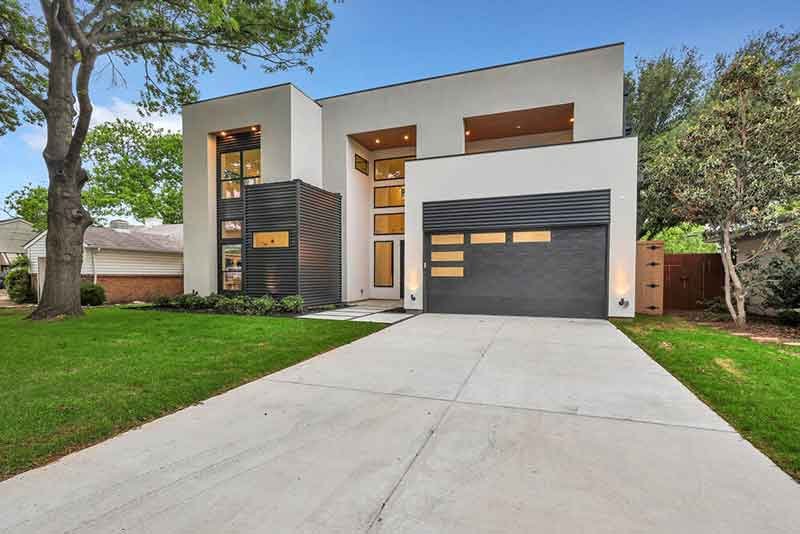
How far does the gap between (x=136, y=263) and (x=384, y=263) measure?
10773mm

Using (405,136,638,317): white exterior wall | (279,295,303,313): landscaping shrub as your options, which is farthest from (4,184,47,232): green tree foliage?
(405,136,638,317): white exterior wall

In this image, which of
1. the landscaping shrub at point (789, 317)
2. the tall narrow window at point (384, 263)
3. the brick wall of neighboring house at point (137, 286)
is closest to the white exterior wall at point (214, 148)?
the tall narrow window at point (384, 263)

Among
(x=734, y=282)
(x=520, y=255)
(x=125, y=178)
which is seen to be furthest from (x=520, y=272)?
(x=125, y=178)

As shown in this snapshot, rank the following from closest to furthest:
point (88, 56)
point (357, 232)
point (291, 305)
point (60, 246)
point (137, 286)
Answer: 1. point (88, 56)
2. point (60, 246)
3. point (291, 305)
4. point (357, 232)
5. point (137, 286)

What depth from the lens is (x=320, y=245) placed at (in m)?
10.8

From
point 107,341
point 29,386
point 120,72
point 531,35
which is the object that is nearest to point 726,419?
point 29,386

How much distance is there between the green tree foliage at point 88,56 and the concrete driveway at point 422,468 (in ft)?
26.0

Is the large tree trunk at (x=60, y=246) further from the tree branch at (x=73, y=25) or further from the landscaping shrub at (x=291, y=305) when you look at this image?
the landscaping shrub at (x=291, y=305)

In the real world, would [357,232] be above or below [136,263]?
above

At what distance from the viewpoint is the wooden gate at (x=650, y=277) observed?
870cm

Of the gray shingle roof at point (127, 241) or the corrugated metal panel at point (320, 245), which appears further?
the gray shingle roof at point (127, 241)

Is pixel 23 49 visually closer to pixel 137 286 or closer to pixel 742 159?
pixel 137 286

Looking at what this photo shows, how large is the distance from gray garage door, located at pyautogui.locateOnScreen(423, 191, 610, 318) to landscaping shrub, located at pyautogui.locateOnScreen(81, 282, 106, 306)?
11447 millimetres

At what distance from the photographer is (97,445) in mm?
2367
